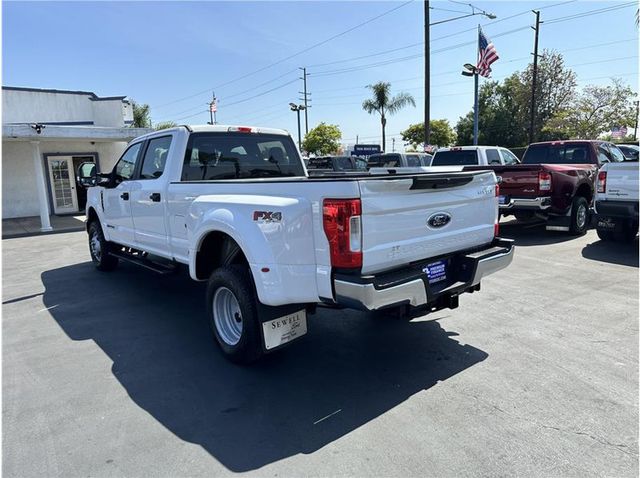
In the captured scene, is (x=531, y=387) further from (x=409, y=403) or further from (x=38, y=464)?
(x=38, y=464)

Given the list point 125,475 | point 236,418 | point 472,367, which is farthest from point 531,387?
point 125,475

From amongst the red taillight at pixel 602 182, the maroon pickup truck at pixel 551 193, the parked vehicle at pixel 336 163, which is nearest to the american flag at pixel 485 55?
the parked vehicle at pixel 336 163

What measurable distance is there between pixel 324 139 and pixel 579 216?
43405mm

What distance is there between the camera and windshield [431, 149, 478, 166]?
12.2 m

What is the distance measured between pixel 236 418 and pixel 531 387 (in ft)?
7.35

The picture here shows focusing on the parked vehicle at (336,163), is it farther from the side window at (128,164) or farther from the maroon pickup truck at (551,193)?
the side window at (128,164)

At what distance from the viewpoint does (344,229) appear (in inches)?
119

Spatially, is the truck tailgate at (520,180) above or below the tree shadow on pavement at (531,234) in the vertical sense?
above

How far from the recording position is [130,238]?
6273mm

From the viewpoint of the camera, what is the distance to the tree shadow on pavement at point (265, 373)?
3016 millimetres

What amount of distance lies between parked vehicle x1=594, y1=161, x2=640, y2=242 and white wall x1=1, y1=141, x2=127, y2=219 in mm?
16632

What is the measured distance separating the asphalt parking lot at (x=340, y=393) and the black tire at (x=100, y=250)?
1.77 metres

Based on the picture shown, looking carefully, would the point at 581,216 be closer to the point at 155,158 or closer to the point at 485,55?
the point at 155,158

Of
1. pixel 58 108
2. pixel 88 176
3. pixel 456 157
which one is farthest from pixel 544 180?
pixel 58 108
